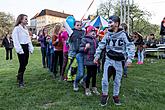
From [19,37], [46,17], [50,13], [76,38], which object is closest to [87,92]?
[76,38]

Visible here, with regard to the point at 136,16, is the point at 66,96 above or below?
below

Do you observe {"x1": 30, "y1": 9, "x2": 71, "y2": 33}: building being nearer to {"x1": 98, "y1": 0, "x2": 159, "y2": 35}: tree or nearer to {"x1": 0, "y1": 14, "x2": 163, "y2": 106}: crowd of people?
{"x1": 98, "y1": 0, "x2": 159, "y2": 35}: tree

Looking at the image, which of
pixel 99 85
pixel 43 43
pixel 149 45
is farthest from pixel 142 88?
pixel 149 45

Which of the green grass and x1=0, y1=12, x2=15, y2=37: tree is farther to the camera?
x1=0, y1=12, x2=15, y2=37: tree

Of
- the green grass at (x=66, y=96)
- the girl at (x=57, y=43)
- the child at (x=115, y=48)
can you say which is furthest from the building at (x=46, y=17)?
the child at (x=115, y=48)

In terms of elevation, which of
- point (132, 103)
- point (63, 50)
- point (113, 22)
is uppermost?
point (113, 22)

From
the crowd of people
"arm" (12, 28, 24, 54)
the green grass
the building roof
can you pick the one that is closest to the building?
the building roof

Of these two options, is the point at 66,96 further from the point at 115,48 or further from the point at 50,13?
the point at 50,13

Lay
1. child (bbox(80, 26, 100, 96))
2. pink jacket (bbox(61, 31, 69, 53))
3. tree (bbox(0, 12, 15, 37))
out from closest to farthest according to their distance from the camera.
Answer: child (bbox(80, 26, 100, 96))
pink jacket (bbox(61, 31, 69, 53))
tree (bbox(0, 12, 15, 37))

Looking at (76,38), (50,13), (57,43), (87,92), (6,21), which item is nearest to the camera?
(87,92)

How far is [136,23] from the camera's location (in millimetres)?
48438

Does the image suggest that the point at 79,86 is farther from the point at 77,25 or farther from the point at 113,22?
the point at 113,22

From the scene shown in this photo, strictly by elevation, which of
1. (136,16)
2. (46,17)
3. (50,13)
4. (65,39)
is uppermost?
(50,13)

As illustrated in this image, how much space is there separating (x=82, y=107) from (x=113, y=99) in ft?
2.48
